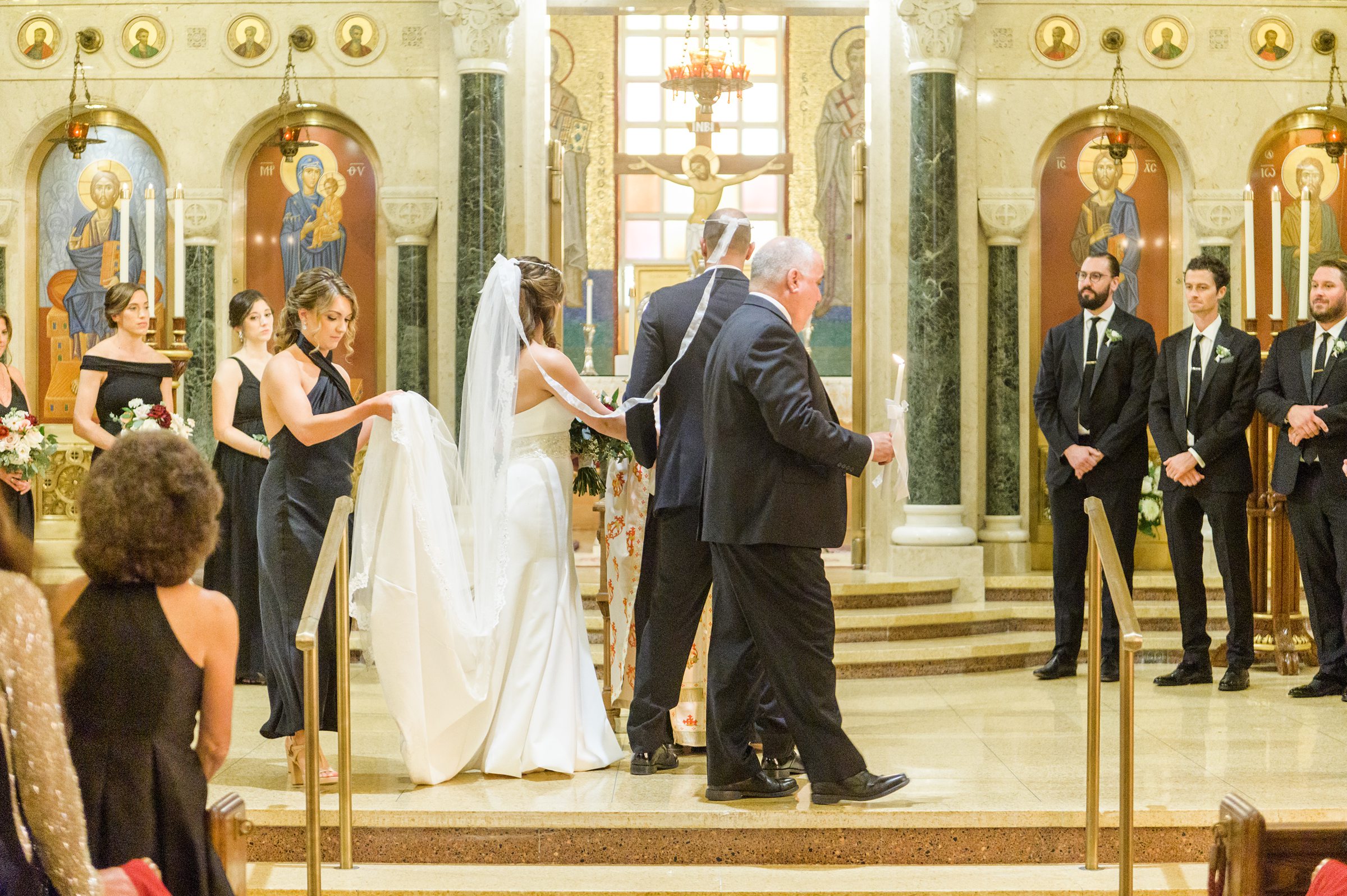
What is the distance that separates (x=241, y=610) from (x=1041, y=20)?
626cm

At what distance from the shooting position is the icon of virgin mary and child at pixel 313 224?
9461 millimetres

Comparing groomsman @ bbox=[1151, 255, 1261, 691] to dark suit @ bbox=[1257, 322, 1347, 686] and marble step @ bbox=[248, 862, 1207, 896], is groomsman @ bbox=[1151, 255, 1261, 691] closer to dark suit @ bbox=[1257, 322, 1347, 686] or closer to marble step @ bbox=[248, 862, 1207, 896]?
dark suit @ bbox=[1257, 322, 1347, 686]

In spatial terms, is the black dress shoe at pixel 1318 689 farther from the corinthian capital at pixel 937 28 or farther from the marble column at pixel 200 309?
the marble column at pixel 200 309

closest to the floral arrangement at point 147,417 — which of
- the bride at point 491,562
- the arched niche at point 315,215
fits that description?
the bride at point 491,562

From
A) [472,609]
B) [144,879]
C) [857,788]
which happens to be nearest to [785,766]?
[857,788]

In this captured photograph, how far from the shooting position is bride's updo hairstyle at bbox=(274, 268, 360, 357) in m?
4.81

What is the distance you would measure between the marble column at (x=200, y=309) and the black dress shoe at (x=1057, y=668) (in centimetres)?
533

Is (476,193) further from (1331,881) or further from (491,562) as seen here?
(1331,881)

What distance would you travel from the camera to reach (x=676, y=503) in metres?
4.95

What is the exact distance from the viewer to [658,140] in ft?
53.0

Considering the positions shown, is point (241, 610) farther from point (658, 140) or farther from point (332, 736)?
point (658, 140)

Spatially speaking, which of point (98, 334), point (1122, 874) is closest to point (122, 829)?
point (1122, 874)

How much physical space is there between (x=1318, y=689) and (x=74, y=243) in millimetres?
7842

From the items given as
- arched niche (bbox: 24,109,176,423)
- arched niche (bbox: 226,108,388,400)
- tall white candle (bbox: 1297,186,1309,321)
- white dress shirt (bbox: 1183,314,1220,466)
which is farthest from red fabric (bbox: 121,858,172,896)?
arched niche (bbox: 24,109,176,423)
